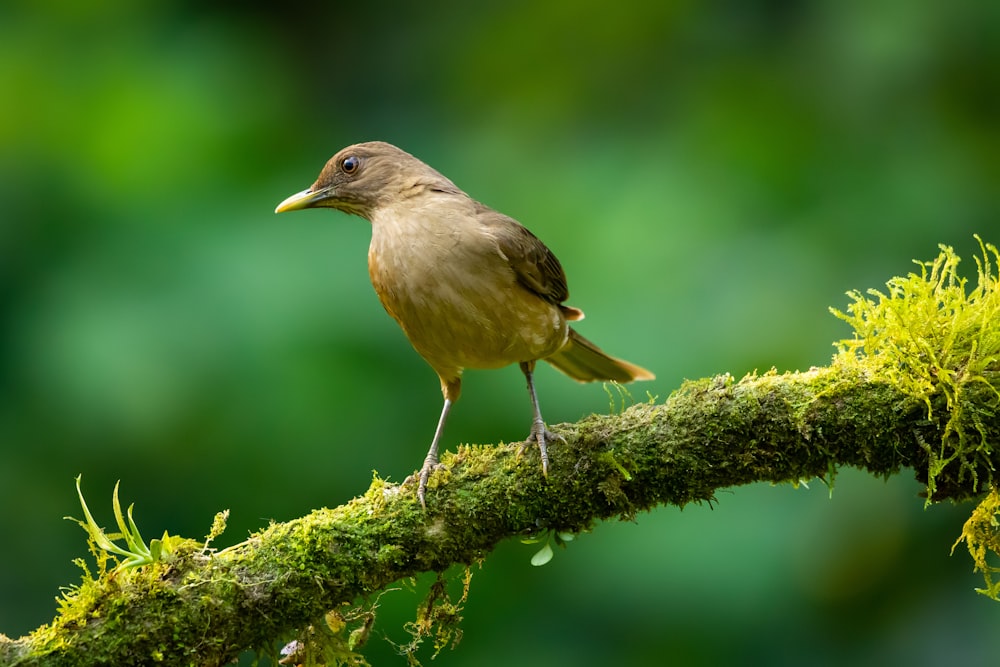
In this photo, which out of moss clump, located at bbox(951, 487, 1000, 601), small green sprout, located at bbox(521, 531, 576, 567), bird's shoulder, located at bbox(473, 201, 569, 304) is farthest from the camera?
bird's shoulder, located at bbox(473, 201, 569, 304)

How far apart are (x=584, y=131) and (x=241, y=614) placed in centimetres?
382

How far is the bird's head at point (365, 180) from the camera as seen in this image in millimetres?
3893

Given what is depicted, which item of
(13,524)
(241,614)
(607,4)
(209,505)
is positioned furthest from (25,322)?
(607,4)

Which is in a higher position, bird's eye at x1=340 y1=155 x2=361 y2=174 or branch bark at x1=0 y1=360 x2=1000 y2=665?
bird's eye at x1=340 y1=155 x2=361 y2=174

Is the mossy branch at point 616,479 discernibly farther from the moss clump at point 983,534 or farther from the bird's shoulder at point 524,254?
the bird's shoulder at point 524,254

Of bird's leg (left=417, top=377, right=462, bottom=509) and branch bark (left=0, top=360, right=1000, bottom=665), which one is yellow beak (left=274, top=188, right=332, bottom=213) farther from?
branch bark (left=0, top=360, right=1000, bottom=665)

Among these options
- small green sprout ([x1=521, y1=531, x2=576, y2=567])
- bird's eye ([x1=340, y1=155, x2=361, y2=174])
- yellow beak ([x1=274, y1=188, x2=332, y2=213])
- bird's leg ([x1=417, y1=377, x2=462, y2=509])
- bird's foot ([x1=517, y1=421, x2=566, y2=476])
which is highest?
bird's eye ([x1=340, y1=155, x2=361, y2=174])

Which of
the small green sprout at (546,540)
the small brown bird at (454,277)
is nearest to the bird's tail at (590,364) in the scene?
the small brown bird at (454,277)

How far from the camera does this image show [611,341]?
180 inches

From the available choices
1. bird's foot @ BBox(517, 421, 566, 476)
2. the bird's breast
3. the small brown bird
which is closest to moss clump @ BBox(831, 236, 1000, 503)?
bird's foot @ BBox(517, 421, 566, 476)

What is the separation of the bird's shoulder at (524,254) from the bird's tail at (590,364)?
0.26m

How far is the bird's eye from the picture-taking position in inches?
157

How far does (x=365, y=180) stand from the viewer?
3957mm

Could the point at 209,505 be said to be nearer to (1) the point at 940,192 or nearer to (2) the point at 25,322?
(2) the point at 25,322
